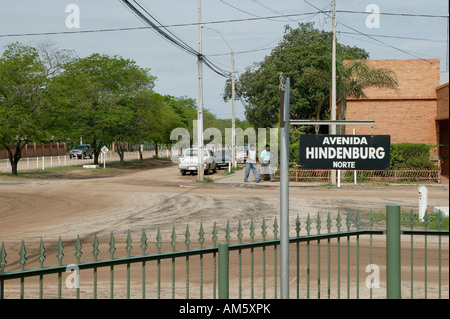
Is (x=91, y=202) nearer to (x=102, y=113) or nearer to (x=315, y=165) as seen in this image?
(x=315, y=165)

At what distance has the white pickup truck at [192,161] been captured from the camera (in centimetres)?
3259

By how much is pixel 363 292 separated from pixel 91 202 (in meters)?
13.0

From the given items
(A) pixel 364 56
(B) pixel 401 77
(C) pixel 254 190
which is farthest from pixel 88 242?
(A) pixel 364 56

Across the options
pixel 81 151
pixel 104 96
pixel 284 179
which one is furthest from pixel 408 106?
pixel 81 151

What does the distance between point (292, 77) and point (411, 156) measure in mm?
20111

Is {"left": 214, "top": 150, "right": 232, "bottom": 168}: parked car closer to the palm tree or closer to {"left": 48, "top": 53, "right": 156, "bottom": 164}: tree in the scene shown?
{"left": 48, "top": 53, "right": 156, "bottom": 164}: tree

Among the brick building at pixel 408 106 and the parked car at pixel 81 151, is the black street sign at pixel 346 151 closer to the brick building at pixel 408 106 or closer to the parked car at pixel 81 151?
the brick building at pixel 408 106

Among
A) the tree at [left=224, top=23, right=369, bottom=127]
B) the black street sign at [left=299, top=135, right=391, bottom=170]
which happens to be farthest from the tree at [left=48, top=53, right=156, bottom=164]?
the black street sign at [left=299, top=135, right=391, bottom=170]

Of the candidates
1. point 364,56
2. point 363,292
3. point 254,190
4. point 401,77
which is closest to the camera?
point 363,292

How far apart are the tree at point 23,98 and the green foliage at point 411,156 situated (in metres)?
19.8

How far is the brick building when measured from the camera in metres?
29.6

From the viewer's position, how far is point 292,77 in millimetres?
45719

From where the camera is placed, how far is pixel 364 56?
200 feet

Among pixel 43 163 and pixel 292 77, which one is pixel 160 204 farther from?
pixel 292 77
